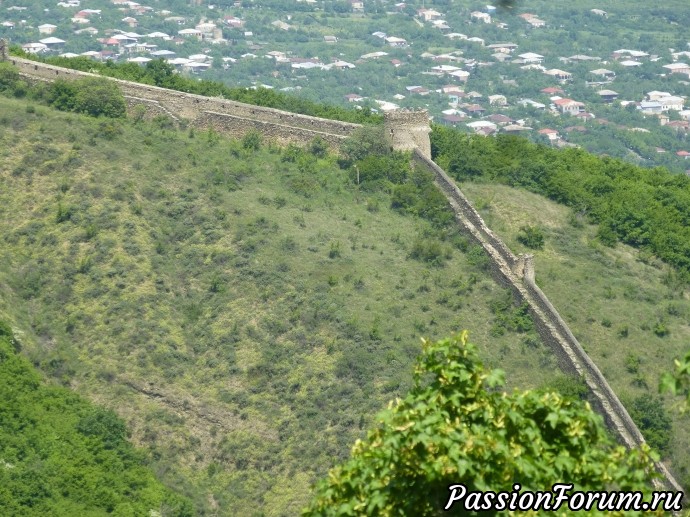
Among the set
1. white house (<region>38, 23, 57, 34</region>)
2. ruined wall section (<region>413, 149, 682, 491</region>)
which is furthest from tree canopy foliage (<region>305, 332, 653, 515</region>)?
white house (<region>38, 23, 57, 34</region>)

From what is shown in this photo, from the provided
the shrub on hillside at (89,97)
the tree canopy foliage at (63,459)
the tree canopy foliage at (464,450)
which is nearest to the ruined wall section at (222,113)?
the shrub on hillside at (89,97)

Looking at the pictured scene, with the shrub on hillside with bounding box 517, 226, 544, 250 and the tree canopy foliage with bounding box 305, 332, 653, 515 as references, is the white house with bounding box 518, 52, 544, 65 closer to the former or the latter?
the shrub on hillside with bounding box 517, 226, 544, 250

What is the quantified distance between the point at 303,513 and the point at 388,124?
29.5m

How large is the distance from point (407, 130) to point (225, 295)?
27.2ft

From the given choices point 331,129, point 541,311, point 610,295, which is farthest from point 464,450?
point 331,129

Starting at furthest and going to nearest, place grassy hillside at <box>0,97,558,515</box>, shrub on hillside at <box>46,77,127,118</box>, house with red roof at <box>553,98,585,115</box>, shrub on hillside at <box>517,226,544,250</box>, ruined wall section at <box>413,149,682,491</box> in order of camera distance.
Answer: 1. house with red roof at <box>553,98,585,115</box>
2. shrub on hillside at <box>46,77,127,118</box>
3. shrub on hillside at <box>517,226,544,250</box>
4. grassy hillside at <box>0,97,558,515</box>
5. ruined wall section at <box>413,149,682,491</box>

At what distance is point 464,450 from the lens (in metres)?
17.4

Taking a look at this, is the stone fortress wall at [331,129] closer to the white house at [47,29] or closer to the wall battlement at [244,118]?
the wall battlement at [244,118]

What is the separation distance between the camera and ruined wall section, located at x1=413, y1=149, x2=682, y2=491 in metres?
37.2

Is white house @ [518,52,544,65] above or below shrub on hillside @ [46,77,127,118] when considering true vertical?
below

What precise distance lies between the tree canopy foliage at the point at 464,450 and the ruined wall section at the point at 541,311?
17.0m

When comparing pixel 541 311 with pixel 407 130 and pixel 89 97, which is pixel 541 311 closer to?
pixel 407 130

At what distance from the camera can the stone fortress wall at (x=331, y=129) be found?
137ft

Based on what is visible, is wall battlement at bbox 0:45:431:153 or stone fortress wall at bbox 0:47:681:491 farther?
wall battlement at bbox 0:45:431:153
